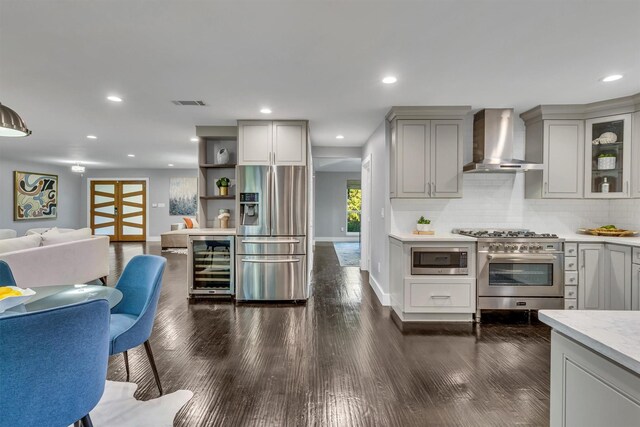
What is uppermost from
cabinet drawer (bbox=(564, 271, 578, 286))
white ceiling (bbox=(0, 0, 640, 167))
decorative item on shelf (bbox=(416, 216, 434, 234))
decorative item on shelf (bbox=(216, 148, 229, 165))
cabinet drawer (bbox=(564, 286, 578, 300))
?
white ceiling (bbox=(0, 0, 640, 167))

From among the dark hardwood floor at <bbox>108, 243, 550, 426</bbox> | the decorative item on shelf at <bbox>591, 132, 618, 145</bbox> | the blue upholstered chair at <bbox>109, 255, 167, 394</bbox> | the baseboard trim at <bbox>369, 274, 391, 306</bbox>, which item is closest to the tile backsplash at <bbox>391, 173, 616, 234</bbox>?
the decorative item on shelf at <bbox>591, 132, 618, 145</bbox>

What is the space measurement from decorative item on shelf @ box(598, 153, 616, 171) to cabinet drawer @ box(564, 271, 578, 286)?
1.28 metres

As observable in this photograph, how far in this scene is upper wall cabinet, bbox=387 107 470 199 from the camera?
12.7ft

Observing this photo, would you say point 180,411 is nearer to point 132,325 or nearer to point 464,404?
point 132,325

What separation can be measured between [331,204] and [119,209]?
712cm

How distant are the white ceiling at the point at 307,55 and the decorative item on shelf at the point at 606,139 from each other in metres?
0.46

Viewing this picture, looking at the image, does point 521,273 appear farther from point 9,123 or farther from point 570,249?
point 9,123

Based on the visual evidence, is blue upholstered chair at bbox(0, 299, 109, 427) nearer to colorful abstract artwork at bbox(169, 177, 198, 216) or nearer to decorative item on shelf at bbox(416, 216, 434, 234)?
decorative item on shelf at bbox(416, 216, 434, 234)

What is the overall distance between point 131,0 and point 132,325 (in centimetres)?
193

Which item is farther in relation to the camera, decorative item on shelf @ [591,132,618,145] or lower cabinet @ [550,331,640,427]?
decorative item on shelf @ [591,132,618,145]

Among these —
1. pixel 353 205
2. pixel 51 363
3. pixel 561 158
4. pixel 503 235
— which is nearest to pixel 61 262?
pixel 51 363

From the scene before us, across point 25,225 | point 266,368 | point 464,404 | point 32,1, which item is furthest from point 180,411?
point 25,225

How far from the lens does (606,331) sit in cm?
97

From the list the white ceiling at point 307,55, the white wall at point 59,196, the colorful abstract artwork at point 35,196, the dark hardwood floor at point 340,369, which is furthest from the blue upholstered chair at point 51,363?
the colorful abstract artwork at point 35,196
